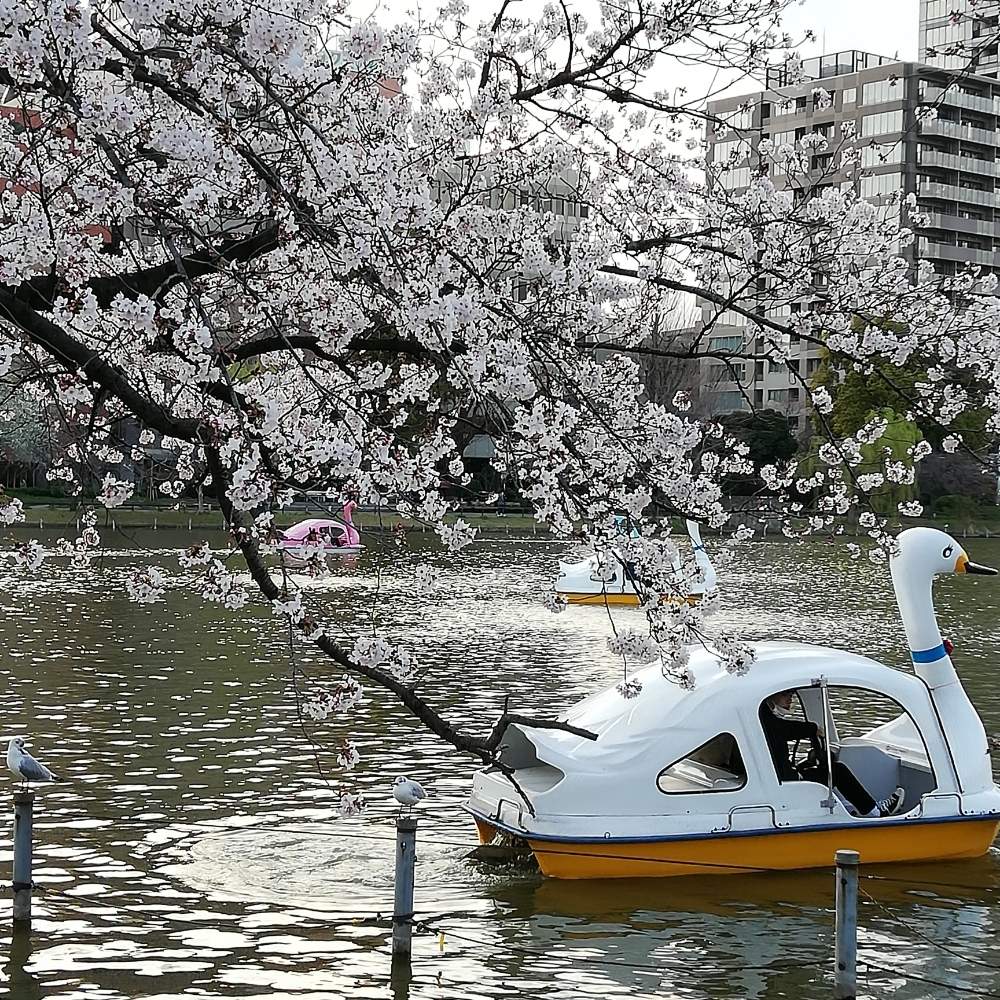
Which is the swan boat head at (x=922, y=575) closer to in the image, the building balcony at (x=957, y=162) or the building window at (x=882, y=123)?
the building window at (x=882, y=123)

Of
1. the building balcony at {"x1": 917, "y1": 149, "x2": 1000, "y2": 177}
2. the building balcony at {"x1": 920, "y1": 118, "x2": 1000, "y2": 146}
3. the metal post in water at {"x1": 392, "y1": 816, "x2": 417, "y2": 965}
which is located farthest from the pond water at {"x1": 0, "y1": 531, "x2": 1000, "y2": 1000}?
the building balcony at {"x1": 917, "y1": 149, "x2": 1000, "y2": 177}

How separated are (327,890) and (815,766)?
12.1 ft

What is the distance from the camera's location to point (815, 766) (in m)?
10.8

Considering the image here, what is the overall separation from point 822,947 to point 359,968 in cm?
292

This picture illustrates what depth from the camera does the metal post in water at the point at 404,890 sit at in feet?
26.4

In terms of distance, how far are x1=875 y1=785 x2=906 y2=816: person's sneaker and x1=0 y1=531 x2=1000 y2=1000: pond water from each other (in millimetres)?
481

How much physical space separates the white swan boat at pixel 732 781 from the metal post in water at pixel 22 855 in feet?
9.58

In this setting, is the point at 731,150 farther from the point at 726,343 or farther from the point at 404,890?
the point at 726,343

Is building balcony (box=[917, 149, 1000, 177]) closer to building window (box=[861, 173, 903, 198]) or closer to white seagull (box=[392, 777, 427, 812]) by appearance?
building window (box=[861, 173, 903, 198])

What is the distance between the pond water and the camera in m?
8.48

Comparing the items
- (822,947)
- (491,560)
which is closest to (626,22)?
(822,947)

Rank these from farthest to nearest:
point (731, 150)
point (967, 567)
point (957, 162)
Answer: point (957, 162) < point (967, 567) < point (731, 150)

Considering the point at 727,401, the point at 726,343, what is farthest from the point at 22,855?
the point at 727,401

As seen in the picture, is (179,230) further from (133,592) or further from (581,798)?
(581,798)
